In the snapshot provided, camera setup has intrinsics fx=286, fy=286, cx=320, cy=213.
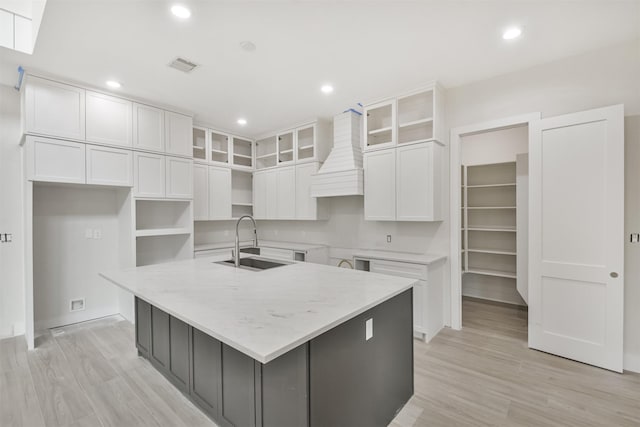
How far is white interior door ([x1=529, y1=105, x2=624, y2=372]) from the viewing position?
7.85 feet

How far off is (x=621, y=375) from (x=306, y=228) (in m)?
3.92

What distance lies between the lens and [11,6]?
2.65 metres

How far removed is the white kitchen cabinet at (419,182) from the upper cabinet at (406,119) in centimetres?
12

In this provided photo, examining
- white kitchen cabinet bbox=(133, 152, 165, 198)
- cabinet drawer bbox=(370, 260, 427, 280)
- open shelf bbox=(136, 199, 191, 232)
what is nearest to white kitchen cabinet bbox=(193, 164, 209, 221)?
open shelf bbox=(136, 199, 191, 232)

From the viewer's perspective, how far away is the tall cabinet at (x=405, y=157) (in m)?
3.22

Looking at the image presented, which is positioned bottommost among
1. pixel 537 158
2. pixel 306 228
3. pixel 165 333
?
pixel 165 333

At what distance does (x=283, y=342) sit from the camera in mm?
1088

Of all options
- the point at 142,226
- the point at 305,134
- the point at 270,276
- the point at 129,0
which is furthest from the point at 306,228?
the point at 129,0

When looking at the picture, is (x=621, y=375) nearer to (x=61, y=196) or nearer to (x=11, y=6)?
(x=61, y=196)

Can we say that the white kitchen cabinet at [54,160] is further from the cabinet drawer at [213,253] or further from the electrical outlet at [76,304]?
the cabinet drawer at [213,253]

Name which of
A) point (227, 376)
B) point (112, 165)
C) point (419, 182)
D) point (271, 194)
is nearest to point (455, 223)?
point (419, 182)

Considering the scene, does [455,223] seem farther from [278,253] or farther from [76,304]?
[76,304]

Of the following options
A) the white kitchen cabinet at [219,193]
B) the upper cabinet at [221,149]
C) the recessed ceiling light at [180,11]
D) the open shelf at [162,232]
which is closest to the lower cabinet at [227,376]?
the open shelf at [162,232]

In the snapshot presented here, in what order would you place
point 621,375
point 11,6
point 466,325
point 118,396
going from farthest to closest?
point 466,325, point 11,6, point 621,375, point 118,396
